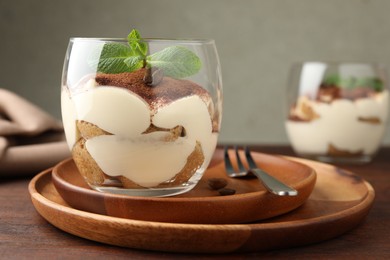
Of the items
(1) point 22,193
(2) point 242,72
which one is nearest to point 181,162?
(1) point 22,193

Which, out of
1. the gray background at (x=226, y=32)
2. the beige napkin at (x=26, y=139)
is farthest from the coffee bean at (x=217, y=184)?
the gray background at (x=226, y=32)

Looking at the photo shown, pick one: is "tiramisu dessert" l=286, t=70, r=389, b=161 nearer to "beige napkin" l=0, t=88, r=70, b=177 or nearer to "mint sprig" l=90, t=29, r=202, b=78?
"beige napkin" l=0, t=88, r=70, b=177

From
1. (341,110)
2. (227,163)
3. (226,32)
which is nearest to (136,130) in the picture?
(227,163)

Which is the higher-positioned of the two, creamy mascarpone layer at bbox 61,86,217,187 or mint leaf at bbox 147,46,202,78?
mint leaf at bbox 147,46,202,78

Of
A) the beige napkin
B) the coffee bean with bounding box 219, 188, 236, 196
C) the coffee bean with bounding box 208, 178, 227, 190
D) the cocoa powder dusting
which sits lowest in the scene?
the beige napkin

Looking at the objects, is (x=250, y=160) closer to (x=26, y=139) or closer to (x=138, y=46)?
(x=138, y=46)

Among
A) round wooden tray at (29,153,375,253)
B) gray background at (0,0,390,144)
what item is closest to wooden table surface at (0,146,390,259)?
round wooden tray at (29,153,375,253)

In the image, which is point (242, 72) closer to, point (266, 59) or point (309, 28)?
point (266, 59)
